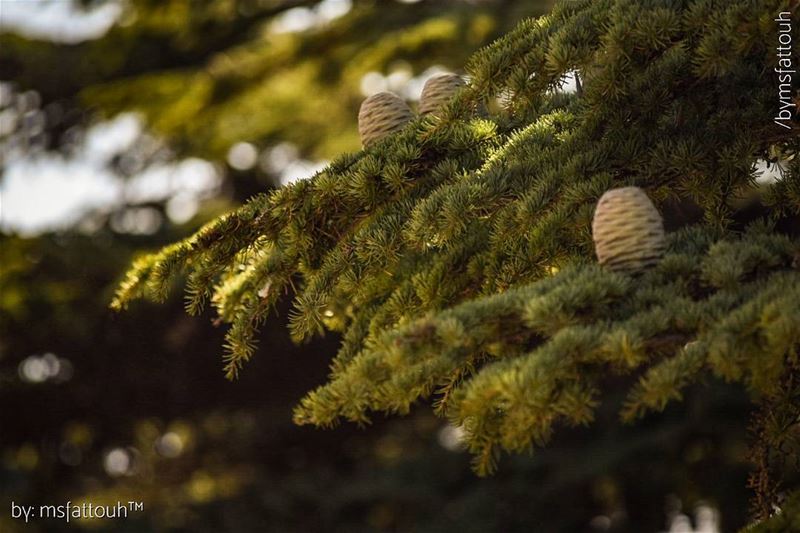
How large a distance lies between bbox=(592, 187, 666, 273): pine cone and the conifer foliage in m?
0.03

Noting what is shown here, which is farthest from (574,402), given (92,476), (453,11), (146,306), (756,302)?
(92,476)

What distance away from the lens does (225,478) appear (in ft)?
26.1

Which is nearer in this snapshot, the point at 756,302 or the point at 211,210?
the point at 756,302

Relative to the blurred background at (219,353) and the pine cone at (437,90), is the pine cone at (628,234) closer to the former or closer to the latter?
the pine cone at (437,90)

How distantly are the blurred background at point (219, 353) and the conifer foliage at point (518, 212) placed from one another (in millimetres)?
3437

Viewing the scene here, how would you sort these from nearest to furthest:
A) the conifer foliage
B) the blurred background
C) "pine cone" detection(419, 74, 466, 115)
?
the conifer foliage → "pine cone" detection(419, 74, 466, 115) → the blurred background

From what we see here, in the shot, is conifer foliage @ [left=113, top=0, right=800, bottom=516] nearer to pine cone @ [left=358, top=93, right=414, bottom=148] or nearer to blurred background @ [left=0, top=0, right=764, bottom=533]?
pine cone @ [left=358, top=93, right=414, bottom=148]

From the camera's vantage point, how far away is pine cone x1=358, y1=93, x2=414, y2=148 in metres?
1.77

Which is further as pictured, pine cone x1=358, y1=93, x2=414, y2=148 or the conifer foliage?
pine cone x1=358, y1=93, x2=414, y2=148

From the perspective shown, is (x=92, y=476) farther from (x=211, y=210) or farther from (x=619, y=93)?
(x=619, y=93)

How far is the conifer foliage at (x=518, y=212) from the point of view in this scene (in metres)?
1.10

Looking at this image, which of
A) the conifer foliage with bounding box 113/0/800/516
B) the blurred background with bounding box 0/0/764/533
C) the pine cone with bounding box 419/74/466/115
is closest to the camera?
the conifer foliage with bounding box 113/0/800/516

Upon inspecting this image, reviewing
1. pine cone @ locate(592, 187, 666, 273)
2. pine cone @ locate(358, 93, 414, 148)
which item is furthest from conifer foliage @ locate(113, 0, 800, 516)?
pine cone @ locate(358, 93, 414, 148)

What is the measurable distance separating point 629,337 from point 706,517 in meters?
5.30
